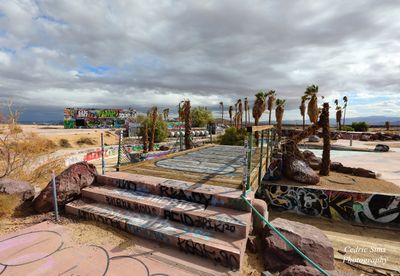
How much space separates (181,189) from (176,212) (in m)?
0.60

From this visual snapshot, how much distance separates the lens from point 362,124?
48.3m

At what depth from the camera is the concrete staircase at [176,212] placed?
3170mm

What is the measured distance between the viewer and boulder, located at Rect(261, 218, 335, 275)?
3428 mm

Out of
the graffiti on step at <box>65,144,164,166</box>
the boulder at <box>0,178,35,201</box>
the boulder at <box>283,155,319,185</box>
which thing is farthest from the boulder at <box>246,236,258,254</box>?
the graffiti on step at <box>65,144,164,166</box>

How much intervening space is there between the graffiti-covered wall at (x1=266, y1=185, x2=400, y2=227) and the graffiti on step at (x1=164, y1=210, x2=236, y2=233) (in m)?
7.50

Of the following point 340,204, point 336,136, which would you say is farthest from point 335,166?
point 336,136

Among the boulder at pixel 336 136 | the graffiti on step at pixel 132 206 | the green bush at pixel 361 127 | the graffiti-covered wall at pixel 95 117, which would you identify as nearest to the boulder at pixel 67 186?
the graffiti on step at pixel 132 206

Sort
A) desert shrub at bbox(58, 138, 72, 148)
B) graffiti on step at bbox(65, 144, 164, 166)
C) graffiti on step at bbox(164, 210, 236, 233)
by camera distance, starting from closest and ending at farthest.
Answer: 1. graffiti on step at bbox(164, 210, 236, 233)
2. graffiti on step at bbox(65, 144, 164, 166)
3. desert shrub at bbox(58, 138, 72, 148)

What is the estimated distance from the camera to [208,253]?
3080 millimetres

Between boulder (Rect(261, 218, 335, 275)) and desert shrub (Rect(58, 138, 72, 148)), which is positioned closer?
boulder (Rect(261, 218, 335, 275))

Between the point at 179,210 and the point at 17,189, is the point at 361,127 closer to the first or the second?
the point at 179,210

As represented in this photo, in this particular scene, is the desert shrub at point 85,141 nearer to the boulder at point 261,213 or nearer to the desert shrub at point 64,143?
the desert shrub at point 64,143

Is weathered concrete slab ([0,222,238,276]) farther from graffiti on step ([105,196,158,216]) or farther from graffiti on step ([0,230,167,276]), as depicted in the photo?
graffiti on step ([105,196,158,216])

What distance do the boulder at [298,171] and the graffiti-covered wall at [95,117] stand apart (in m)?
49.9
